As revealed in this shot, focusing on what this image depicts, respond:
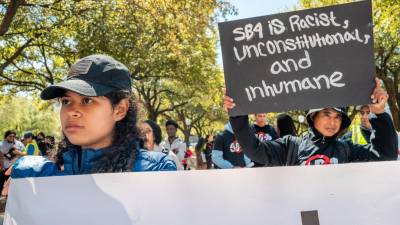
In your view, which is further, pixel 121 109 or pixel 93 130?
pixel 121 109

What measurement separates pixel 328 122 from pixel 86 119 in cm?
181

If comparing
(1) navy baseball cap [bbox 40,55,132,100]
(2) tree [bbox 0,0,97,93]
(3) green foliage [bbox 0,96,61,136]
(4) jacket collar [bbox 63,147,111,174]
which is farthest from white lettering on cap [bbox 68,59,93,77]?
(3) green foliage [bbox 0,96,61,136]

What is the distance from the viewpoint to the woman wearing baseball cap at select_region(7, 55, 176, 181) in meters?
1.62

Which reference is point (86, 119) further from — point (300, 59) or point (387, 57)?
point (387, 57)

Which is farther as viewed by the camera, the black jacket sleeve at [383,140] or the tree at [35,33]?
the tree at [35,33]

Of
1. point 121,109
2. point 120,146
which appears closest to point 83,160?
point 120,146

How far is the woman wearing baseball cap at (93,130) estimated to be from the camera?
1622 millimetres

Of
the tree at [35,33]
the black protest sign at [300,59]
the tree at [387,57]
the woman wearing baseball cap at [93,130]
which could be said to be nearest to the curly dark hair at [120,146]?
the woman wearing baseball cap at [93,130]

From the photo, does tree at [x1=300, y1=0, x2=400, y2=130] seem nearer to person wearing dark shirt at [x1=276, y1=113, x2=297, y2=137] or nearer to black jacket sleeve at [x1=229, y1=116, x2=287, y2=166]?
person wearing dark shirt at [x1=276, y1=113, x2=297, y2=137]

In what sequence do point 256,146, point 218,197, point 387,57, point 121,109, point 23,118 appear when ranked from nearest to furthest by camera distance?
point 218,197, point 121,109, point 256,146, point 387,57, point 23,118

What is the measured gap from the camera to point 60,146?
1.78 meters

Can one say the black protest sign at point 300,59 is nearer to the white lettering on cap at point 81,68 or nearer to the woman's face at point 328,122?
the white lettering on cap at point 81,68

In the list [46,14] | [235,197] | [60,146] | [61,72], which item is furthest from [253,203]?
[61,72]

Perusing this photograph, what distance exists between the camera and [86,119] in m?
1.63
